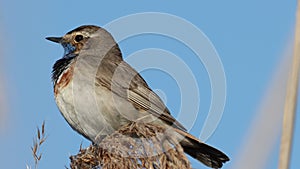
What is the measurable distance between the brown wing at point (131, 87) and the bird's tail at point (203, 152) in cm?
15

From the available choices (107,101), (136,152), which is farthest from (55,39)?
(136,152)

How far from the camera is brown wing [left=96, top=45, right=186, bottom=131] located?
4.68m

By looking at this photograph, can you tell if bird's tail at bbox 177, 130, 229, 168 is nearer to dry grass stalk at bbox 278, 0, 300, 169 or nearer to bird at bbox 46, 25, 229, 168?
bird at bbox 46, 25, 229, 168

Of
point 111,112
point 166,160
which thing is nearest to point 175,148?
point 166,160

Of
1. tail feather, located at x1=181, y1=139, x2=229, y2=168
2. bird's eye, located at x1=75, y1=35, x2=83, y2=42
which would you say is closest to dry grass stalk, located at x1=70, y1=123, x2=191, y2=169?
tail feather, located at x1=181, y1=139, x2=229, y2=168

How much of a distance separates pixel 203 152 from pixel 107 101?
0.94m

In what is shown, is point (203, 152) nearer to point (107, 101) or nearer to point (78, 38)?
point (107, 101)

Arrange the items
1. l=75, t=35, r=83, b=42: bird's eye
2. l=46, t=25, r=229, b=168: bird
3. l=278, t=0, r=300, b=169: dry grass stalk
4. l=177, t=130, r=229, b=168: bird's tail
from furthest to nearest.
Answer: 1. l=75, t=35, r=83, b=42: bird's eye
2. l=46, t=25, r=229, b=168: bird
3. l=177, t=130, r=229, b=168: bird's tail
4. l=278, t=0, r=300, b=169: dry grass stalk

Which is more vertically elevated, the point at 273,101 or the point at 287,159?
the point at 273,101

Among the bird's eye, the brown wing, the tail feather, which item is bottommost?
the tail feather

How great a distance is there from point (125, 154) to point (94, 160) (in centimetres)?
35

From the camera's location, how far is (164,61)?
427cm

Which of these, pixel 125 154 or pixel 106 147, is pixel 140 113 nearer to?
pixel 106 147

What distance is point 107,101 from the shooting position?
4.66 meters
